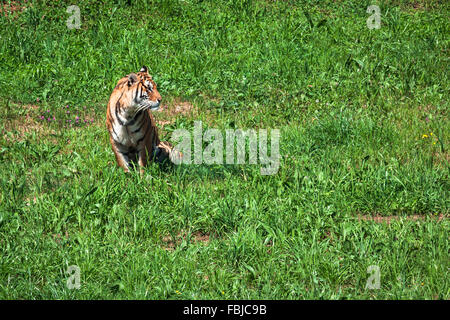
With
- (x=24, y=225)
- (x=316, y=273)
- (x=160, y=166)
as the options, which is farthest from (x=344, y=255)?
(x=24, y=225)

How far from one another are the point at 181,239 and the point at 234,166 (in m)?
1.45

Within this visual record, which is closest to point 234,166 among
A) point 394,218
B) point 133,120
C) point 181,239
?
point 133,120

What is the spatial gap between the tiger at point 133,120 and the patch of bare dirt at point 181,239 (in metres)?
1.07

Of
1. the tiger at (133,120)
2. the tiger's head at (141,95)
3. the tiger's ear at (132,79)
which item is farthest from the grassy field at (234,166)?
the tiger's ear at (132,79)

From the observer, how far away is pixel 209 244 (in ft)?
19.9

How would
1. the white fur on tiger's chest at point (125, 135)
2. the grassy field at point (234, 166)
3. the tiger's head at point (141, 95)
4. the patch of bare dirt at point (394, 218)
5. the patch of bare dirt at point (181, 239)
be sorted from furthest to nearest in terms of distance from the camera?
the white fur on tiger's chest at point (125, 135), the tiger's head at point (141, 95), the patch of bare dirt at point (394, 218), the patch of bare dirt at point (181, 239), the grassy field at point (234, 166)

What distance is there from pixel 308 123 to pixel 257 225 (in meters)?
2.82

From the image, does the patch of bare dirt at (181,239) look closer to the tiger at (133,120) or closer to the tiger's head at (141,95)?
the tiger at (133,120)

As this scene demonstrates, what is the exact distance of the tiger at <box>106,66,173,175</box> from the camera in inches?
269

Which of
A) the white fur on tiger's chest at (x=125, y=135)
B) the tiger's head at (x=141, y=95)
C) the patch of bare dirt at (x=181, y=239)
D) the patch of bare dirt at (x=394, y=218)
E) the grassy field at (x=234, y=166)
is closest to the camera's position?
the grassy field at (x=234, y=166)

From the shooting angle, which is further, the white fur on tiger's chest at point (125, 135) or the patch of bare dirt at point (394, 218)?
the white fur on tiger's chest at point (125, 135)

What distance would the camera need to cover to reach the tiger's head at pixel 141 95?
6.81 metres

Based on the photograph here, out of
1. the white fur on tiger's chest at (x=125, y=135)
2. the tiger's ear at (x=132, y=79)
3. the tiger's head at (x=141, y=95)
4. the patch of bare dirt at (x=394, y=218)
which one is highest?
the tiger's ear at (x=132, y=79)

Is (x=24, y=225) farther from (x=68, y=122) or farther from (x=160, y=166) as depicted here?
(x=68, y=122)
